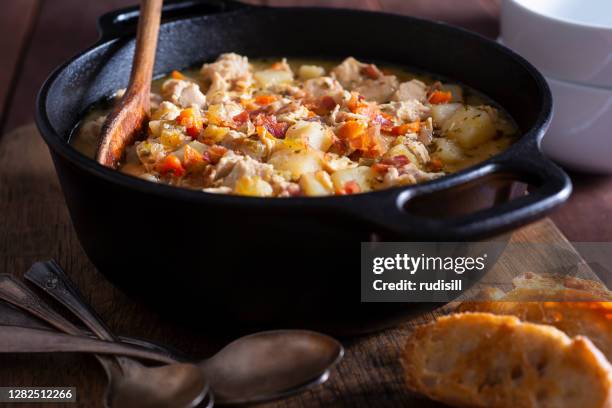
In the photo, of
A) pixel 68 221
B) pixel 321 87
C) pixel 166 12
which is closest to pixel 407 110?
pixel 321 87

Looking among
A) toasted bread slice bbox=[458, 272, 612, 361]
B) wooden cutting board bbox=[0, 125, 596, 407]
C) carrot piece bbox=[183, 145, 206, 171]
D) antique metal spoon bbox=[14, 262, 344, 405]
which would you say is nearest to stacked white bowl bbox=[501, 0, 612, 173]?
wooden cutting board bbox=[0, 125, 596, 407]

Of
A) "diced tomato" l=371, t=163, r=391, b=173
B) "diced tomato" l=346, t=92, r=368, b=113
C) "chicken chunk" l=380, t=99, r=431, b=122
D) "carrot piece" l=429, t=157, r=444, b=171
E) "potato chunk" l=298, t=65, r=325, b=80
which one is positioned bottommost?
"potato chunk" l=298, t=65, r=325, b=80

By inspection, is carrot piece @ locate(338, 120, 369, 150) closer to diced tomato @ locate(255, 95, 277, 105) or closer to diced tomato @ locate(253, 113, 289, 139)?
diced tomato @ locate(253, 113, 289, 139)

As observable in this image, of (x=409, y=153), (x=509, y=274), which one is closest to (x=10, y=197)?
(x=409, y=153)

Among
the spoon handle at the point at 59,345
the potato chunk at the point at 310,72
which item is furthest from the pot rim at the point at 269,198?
the potato chunk at the point at 310,72

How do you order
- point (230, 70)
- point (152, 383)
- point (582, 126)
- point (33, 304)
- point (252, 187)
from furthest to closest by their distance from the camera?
point (582, 126)
point (230, 70)
point (33, 304)
point (252, 187)
point (152, 383)

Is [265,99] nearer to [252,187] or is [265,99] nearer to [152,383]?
[252,187]
